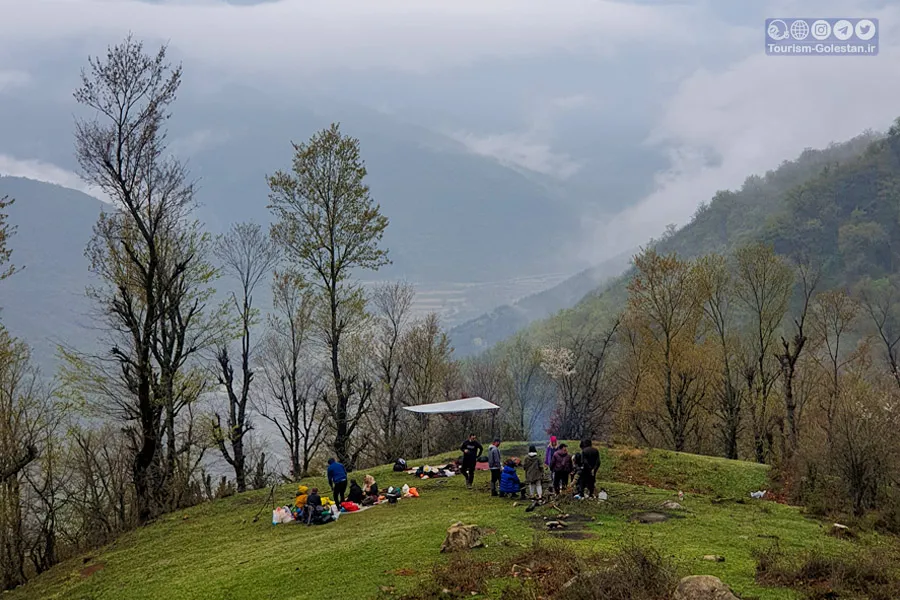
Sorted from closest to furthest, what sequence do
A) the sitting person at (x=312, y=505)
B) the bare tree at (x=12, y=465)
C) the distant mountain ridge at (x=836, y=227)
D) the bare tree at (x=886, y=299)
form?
the sitting person at (x=312, y=505) → the bare tree at (x=12, y=465) → the bare tree at (x=886, y=299) → the distant mountain ridge at (x=836, y=227)

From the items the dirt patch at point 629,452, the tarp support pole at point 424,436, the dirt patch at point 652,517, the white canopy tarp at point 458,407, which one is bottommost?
the tarp support pole at point 424,436

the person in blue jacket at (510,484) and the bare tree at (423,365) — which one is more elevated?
the bare tree at (423,365)

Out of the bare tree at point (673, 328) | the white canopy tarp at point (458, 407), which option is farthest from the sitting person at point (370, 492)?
the bare tree at point (673, 328)

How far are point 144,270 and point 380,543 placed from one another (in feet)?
45.7

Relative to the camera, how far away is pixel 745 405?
41.2 metres

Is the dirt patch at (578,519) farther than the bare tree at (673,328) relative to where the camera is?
No

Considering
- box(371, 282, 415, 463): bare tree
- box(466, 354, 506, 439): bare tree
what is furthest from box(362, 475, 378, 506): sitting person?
box(466, 354, 506, 439): bare tree

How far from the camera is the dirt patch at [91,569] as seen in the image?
1839cm

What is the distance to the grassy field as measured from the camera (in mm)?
13141

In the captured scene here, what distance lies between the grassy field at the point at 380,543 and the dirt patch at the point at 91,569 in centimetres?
6

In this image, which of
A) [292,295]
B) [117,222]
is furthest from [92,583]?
[292,295]

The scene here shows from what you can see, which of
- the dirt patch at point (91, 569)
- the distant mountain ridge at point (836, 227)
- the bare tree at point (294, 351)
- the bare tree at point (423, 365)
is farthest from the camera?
the distant mountain ridge at point (836, 227)

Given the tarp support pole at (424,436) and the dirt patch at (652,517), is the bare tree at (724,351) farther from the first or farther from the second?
the dirt patch at (652,517)

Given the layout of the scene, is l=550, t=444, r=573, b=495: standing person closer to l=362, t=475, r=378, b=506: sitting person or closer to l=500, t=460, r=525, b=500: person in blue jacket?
l=500, t=460, r=525, b=500: person in blue jacket
